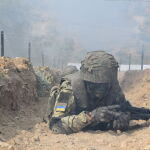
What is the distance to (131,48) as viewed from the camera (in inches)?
1906

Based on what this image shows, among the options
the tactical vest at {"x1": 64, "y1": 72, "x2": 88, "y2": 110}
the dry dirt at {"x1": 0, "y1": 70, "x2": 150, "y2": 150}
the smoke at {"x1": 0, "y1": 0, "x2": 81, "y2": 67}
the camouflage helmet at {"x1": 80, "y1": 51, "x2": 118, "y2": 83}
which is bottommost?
the smoke at {"x1": 0, "y1": 0, "x2": 81, "y2": 67}

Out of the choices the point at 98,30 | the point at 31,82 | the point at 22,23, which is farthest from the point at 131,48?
the point at 31,82

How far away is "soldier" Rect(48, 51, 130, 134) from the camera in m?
5.27

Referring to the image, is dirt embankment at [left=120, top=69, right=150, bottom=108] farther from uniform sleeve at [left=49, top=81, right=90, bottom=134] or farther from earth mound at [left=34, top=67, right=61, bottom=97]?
uniform sleeve at [left=49, top=81, right=90, bottom=134]

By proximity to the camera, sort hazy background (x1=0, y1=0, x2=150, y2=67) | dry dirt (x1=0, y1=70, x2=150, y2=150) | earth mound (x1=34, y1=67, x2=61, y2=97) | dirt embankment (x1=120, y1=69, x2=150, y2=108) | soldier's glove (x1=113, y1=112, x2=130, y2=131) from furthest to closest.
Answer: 1. hazy background (x1=0, y1=0, x2=150, y2=67)
2. dirt embankment (x1=120, y1=69, x2=150, y2=108)
3. earth mound (x1=34, y1=67, x2=61, y2=97)
4. soldier's glove (x1=113, y1=112, x2=130, y2=131)
5. dry dirt (x1=0, y1=70, x2=150, y2=150)

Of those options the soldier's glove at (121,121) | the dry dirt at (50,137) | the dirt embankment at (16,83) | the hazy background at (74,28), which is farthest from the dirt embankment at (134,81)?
the hazy background at (74,28)

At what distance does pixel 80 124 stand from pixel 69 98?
0.43 meters

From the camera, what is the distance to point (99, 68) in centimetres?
537

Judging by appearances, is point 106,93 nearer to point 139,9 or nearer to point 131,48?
point 131,48

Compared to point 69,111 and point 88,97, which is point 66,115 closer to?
point 69,111

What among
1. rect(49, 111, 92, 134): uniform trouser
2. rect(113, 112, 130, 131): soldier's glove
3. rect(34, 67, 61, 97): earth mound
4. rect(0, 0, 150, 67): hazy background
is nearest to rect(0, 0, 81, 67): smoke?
rect(0, 0, 150, 67): hazy background

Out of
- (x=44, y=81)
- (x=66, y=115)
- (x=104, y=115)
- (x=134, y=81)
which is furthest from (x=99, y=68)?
(x=134, y=81)

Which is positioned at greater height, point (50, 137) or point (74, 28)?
point (50, 137)

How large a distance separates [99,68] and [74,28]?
49037 mm
